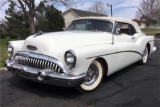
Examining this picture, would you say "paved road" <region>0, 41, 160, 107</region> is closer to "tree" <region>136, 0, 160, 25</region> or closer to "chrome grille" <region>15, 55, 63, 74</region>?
"chrome grille" <region>15, 55, 63, 74</region>

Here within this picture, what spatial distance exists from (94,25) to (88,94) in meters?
2.04

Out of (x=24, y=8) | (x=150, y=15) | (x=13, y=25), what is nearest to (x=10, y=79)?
(x=24, y=8)

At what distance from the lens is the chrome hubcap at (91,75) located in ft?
14.9

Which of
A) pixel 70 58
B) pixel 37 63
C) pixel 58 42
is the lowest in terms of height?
pixel 37 63

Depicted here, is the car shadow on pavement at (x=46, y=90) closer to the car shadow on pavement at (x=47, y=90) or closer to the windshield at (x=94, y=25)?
the car shadow on pavement at (x=47, y=90)

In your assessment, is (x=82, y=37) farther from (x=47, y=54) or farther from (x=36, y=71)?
(x=36, y=71)

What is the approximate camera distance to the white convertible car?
4039 mm

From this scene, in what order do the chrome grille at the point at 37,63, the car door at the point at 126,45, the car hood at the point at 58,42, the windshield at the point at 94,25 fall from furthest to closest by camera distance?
1. the windshield at the point at 94,25
2. the car door at the point at 126,45
3. the car hood at the point at 58,42
4. the chrome grille at the point at 37,63

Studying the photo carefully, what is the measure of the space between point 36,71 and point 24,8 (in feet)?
54.8

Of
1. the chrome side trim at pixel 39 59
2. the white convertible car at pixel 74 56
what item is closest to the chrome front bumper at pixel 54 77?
the white convertible car at pixel 74 56

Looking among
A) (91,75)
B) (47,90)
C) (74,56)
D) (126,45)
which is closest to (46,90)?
(47,90)

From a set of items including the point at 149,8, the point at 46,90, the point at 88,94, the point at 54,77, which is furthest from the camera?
the point at 149,8

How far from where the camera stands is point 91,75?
4.68 metres

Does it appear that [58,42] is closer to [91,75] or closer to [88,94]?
[91,75]
